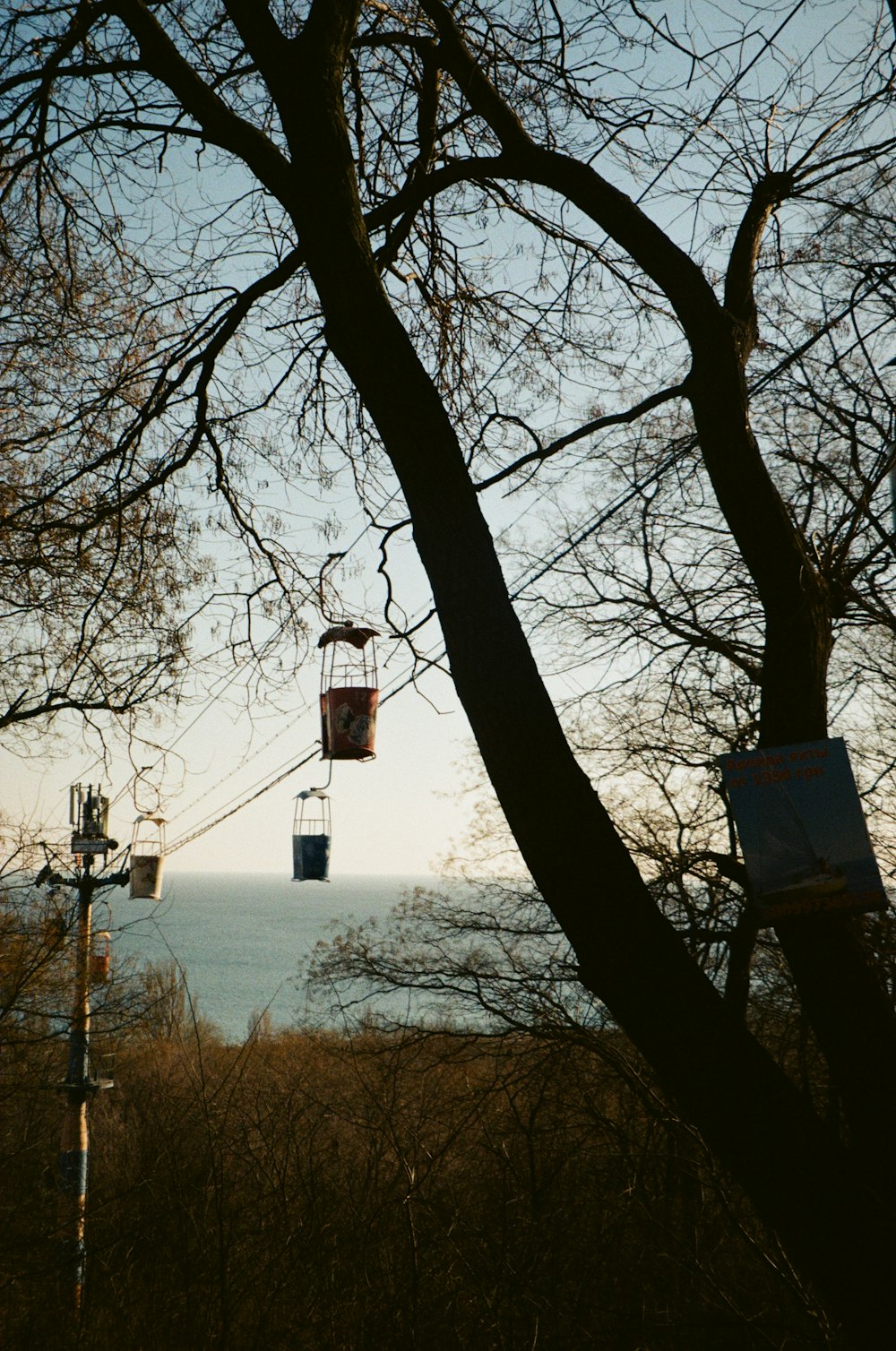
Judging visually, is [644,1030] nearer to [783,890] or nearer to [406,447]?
[783,890]

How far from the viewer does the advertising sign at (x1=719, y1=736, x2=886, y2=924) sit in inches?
90.0

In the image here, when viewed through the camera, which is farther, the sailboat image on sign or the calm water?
the calm water

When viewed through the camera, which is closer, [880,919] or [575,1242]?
[575,1242]

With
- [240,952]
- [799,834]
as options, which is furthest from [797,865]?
[240,952]

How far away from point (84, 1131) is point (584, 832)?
16585mm

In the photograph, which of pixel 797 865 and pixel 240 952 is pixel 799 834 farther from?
pixel 240 952

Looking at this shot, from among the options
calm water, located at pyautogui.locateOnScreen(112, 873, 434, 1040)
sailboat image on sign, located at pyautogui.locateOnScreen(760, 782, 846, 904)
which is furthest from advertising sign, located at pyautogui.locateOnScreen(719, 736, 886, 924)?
calm water, located at pyautogui.locateOnScreen(112, 873, 434, 1040)

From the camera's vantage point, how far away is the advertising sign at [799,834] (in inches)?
90.0

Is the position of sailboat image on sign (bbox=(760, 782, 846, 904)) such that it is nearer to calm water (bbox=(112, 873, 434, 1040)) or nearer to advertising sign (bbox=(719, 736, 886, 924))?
advertising sign (bbox=(719, 736, 886, 924))

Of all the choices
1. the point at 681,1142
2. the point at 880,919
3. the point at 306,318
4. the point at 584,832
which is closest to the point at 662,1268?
the point at 681,1142

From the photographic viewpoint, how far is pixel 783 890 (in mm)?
2293

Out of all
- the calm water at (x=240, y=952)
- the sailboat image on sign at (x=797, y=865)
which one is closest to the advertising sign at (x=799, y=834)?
the sailboat image on sign at (x=797, y=865)

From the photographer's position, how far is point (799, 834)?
7.56 ft

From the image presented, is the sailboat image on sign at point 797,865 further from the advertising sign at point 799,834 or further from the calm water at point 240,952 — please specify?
the calm water at point 240,952
